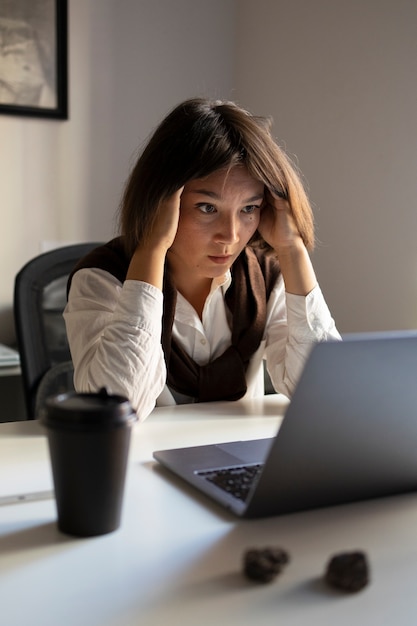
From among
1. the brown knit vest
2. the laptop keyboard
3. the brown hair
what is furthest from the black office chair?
the laptop keyboard

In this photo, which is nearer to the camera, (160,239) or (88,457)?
(88,457)

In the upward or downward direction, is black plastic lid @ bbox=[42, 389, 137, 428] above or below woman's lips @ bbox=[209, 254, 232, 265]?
below

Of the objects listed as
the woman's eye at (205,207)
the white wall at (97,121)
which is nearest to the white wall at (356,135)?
the white wall at (97,121)

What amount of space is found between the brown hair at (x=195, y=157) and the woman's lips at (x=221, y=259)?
14cm

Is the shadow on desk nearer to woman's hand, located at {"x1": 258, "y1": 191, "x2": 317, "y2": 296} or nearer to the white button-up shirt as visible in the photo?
the white button-up shirt

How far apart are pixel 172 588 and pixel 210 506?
183 mm

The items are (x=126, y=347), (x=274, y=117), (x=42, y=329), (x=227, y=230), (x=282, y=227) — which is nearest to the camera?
(x=126, y=347)

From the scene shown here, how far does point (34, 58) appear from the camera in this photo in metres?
2.35

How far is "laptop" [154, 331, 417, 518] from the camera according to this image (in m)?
0.65

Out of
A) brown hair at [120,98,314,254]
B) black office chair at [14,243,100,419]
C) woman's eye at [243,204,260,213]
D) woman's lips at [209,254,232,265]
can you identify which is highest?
brown hair at [120,98,314,254]

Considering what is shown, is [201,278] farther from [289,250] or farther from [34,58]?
[34,58]

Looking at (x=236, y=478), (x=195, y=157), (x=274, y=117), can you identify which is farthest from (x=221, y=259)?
(x=274, y=117)

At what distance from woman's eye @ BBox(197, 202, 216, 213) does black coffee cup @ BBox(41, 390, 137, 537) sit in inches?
26.7

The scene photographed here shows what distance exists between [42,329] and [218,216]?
65 cm
